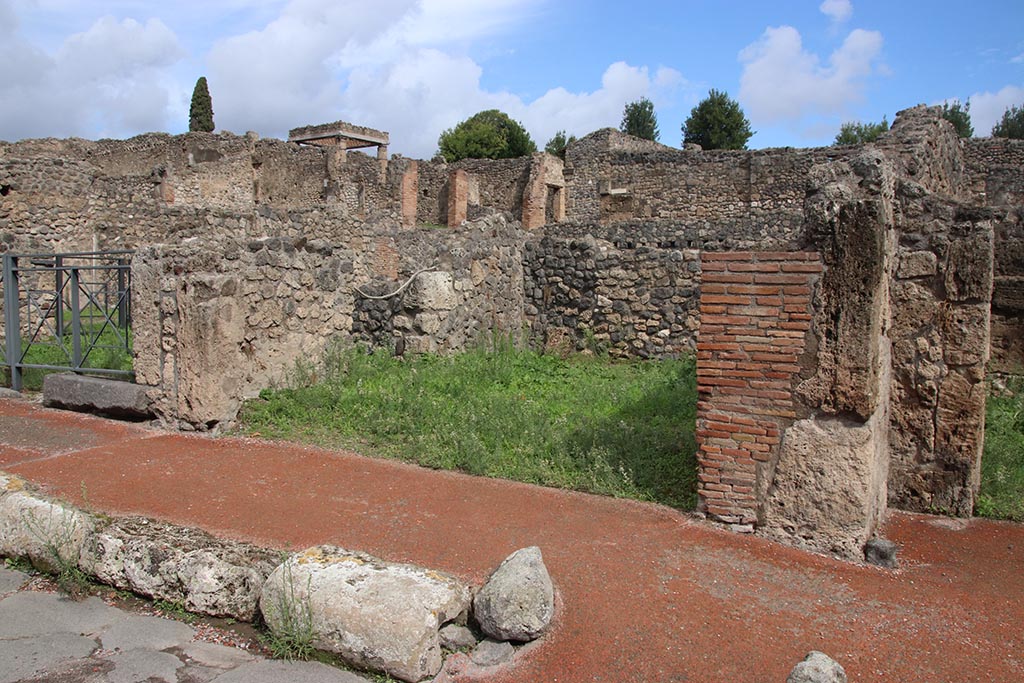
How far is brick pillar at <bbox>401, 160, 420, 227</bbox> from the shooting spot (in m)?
28.2

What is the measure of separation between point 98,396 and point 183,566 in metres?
4.33

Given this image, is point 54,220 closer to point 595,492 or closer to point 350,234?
point 350,234

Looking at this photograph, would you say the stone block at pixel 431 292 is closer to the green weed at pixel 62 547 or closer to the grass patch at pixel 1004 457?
the green weed at pixel 62 547

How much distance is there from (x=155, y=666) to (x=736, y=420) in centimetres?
326

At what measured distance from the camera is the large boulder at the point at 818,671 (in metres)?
2.81

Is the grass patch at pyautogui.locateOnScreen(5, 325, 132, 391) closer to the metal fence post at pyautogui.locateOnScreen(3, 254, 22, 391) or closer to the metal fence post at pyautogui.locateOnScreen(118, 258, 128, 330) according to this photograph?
the metal fence post at pyautogui.locateOnScreen(3, 254, 22, 391)

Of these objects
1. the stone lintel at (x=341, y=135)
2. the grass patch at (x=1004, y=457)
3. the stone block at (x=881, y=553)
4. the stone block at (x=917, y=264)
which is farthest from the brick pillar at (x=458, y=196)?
the stone block at (x=881, y=553)

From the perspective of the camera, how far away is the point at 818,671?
9.27 feet

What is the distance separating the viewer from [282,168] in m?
29.0

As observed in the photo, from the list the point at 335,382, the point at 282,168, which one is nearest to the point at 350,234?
the point at 335,382

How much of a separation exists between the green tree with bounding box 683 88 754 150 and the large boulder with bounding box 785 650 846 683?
47.9 m

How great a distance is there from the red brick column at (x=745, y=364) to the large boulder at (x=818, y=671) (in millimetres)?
1541

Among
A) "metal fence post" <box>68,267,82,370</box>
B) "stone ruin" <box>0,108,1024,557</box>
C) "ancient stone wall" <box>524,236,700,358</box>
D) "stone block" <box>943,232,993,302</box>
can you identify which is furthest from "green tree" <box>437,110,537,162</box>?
"stone block" <box>943,232,993,302</box>

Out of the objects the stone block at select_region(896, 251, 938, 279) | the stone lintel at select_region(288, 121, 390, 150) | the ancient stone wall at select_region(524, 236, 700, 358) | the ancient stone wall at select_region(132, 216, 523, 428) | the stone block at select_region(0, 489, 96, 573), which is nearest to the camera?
the stone block at select_region(0, 489, 96, 573)
